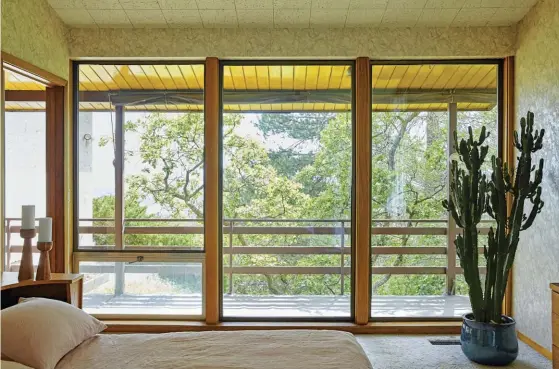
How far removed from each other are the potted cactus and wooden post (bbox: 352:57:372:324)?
0.77 m

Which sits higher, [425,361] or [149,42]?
[149,42]

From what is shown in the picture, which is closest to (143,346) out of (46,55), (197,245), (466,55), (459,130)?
(197,245)

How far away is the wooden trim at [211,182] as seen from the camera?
12.4ft

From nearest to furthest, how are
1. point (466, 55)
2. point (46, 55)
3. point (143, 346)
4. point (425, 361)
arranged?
point (143, 346)
point (425, 361)
point (46, 55)
point (466, 55)

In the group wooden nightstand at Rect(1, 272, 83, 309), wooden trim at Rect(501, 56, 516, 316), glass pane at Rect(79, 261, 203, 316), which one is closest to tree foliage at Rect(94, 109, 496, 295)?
wooden trim at Rect(501, 56, 516, 316)

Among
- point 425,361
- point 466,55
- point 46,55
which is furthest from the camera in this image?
point 466,55

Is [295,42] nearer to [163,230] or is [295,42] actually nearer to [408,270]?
[163,230]

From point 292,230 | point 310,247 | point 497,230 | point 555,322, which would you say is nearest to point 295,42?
point 292,230

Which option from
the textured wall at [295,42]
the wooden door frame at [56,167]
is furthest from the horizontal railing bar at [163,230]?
the textured wall at [295,42]

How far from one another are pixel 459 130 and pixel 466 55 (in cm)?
63

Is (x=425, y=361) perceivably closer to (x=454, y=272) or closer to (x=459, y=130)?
(x=454, y=272)

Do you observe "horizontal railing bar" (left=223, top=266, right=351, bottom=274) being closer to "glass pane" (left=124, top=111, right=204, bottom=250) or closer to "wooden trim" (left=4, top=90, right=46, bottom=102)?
"glass pane" (left=124, top=111, right=204, bottom=250)

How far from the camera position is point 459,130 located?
3.85 m

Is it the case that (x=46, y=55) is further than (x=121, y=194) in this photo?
No
